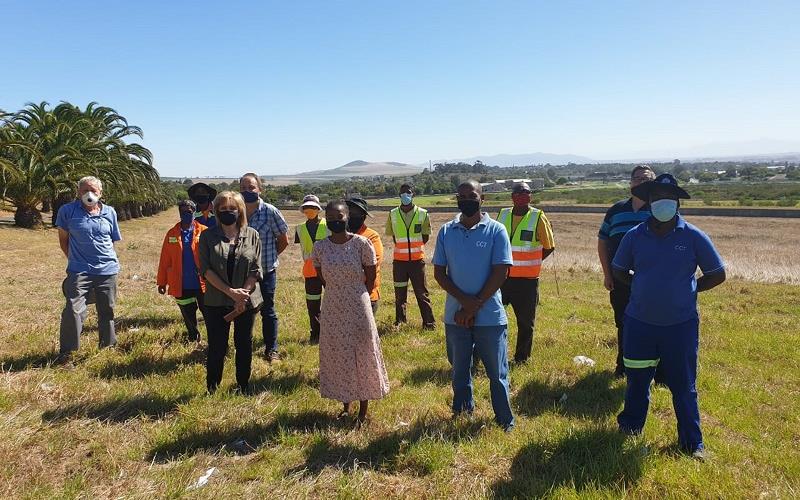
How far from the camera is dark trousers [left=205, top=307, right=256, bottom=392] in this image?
462 cm

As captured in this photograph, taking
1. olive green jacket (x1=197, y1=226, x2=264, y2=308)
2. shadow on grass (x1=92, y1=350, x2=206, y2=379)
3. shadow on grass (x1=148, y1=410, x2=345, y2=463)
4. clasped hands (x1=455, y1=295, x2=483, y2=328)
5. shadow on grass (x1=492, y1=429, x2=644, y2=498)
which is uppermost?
olive green jacket (x1=197, y1=226, x2=264, y2=308)

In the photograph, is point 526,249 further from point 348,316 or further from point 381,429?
point 381,429

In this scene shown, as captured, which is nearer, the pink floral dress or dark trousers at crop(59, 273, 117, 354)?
the pink floral dress

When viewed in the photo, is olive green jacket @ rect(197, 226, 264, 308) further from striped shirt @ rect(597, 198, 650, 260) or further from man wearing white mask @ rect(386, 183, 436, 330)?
striped shirt @ rect(597, 198, 650, 260)

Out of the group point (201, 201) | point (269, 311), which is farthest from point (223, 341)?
point (201, 201)

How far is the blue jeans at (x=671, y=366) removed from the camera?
3805mm

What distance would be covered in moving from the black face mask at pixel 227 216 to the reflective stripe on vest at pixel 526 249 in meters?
2.88

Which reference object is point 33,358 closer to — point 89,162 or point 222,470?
point 222,470

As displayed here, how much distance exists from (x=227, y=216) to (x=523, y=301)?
130 inches

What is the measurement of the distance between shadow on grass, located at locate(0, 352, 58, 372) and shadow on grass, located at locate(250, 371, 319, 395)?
224 cm

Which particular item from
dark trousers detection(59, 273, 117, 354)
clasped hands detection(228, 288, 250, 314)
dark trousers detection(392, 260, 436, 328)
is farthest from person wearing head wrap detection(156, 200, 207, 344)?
dark trousers detection(392, 260, 436, 328)

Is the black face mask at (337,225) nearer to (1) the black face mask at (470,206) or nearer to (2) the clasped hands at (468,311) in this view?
(1) the black face mask at (470,206)

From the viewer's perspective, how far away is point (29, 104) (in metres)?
24.8

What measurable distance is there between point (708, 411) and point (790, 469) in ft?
3.54
